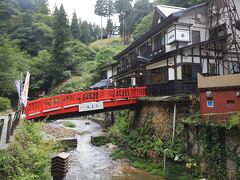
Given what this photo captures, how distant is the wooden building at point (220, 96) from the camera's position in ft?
39.8

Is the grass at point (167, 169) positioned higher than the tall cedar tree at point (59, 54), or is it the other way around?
the tall cedar tree at point (59, 54)

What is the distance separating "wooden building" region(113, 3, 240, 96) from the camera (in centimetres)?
1847

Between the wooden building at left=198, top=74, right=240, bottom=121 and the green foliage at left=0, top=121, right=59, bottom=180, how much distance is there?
8611 millimetres

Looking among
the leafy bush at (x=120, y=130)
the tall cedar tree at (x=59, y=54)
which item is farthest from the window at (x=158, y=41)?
the tall cedar tree at (x=59, y=54)

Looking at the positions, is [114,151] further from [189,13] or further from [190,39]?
[189,13]

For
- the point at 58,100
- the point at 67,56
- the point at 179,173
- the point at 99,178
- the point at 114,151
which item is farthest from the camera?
the point at 67,56

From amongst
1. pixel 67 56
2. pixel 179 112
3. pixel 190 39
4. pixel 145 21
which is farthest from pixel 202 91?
pixel 145 21

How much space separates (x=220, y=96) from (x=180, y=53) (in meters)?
6.25

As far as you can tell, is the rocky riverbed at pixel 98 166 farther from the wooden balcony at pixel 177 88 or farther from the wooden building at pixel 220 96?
the wooden balcony at pixel 177 88

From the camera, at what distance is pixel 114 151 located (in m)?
20.8

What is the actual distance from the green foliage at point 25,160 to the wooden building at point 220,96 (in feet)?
28.3

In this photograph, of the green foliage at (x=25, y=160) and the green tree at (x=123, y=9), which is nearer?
the green foliage at (x=25, y=160)

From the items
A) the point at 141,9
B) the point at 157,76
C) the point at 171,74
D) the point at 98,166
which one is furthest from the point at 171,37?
the point at 141,9

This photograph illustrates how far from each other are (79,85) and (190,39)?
2873 cm
